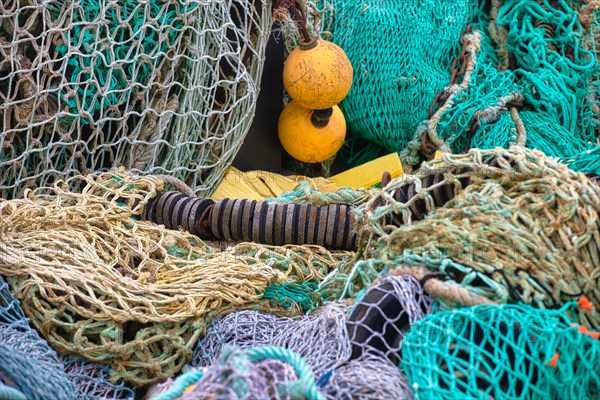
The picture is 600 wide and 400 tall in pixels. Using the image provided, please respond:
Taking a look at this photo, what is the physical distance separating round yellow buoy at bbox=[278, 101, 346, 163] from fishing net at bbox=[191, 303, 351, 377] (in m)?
1.28

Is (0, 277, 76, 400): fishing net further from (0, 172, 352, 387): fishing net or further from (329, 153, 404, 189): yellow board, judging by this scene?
(329, 153, 404, 189): yellow board

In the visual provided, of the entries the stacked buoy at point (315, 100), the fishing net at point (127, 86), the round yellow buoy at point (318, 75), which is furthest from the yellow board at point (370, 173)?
the fishing net at point (127, 86)

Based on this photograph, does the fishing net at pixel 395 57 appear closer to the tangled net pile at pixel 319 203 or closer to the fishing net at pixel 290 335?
the tangled net pile at pixel 319 203

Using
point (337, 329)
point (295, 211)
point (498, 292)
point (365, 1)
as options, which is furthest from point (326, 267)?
point (365, 1)

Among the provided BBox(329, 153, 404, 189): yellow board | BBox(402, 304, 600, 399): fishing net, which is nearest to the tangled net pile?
BBox(402, 304, 600, 399): fishing net

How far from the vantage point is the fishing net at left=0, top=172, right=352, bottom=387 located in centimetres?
215

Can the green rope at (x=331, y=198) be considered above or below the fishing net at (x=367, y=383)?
above

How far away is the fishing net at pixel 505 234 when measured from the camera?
1.85 metres

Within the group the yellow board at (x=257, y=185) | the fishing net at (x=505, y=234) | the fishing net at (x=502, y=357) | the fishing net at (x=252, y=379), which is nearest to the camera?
the fishing net at (x=252, y=379)

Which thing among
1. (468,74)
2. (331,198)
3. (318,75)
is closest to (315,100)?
(318,75)

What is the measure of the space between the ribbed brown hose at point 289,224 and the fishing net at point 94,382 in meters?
0.74

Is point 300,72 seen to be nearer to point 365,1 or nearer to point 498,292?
point 365,1

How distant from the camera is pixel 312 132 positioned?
11.5 feet

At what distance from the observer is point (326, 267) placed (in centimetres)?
261
